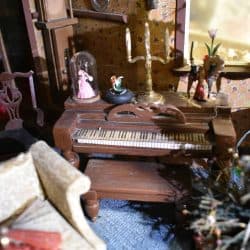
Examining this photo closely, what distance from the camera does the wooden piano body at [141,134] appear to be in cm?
209

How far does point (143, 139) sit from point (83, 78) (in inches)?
23.6

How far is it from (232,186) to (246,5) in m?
1.28

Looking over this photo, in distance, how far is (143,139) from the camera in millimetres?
2141

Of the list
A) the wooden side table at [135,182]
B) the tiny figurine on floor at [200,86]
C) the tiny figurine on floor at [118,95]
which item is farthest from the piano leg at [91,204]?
the tiny figurine on floor at [200,86]

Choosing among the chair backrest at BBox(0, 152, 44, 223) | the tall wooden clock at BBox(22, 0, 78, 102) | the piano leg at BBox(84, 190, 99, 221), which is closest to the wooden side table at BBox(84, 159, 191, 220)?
the piano leg at BBox(84, 190, 99, 221)

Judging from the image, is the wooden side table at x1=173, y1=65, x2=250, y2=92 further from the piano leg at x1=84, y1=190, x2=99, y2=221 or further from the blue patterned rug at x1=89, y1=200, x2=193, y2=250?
the piano leg at x1=84, y1=190, x2=99, y2=221

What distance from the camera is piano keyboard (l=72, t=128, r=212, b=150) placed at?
2.08 meters

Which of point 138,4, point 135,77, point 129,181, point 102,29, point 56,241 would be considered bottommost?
point 129,181

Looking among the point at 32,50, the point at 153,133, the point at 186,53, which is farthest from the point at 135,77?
the point at 32,50

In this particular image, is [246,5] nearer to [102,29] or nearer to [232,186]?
[102,29]

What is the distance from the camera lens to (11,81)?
2514 mm

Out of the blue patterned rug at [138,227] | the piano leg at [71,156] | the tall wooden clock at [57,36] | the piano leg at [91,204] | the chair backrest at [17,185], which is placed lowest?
the blue patterned rug at [138,227]

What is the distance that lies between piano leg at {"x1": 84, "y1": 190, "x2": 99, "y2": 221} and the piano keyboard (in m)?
0.35

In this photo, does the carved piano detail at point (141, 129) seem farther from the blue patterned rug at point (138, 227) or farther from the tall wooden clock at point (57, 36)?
the tall wooden clock at point (57, 36)
